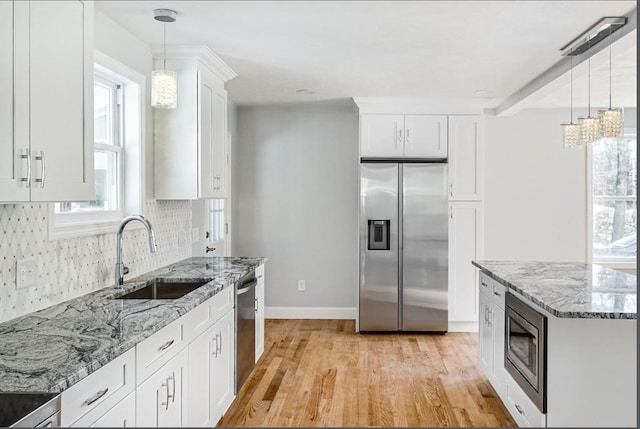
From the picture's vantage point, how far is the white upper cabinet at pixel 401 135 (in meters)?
5.46

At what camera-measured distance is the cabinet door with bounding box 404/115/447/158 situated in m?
5.46

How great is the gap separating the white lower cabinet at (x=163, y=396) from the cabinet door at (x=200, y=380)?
96 millimetres

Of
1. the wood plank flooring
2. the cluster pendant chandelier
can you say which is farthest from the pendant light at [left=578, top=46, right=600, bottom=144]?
the wood plank flooring

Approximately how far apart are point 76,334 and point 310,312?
14.0ft

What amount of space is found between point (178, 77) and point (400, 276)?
3028 millimetres

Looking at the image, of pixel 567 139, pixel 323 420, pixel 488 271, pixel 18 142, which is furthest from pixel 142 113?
pixel 567 139

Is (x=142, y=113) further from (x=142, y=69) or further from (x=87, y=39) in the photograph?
(x=87, y=39)

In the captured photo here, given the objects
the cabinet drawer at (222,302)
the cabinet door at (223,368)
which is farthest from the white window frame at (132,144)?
the cabinet door at (223,368)

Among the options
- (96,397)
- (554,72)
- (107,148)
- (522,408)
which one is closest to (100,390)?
(96,397)

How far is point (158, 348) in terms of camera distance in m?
2.13

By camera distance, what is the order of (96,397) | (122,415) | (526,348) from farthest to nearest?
(526,348), (122,415), (96,397)

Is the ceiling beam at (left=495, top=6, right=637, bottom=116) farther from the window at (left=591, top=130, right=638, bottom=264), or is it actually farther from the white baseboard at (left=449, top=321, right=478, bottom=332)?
the white baseboard at (left=449, top=321, right=478, bottom=332)

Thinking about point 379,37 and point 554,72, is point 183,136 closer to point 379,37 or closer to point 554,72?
point 379,37

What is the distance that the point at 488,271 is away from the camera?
3609 millimetres
